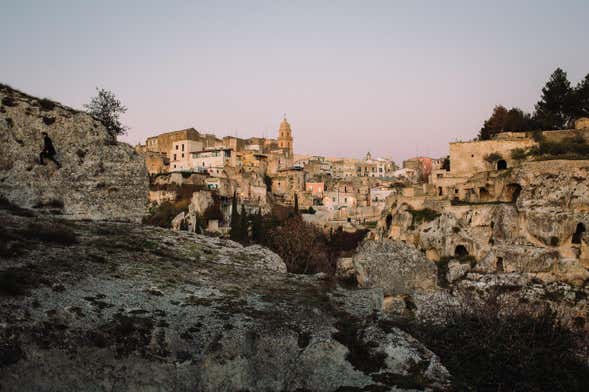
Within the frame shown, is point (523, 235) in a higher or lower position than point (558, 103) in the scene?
lower

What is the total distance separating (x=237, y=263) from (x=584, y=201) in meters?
36.4

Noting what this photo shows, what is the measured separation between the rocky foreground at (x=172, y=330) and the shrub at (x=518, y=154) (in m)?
45.7

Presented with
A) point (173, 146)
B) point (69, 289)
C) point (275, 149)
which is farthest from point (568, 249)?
point (275, 149)

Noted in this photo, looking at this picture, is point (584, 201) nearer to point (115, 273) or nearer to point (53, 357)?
point (115, 273)

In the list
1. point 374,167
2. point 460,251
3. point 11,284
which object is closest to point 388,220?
point 460,251

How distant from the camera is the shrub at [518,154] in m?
53.2

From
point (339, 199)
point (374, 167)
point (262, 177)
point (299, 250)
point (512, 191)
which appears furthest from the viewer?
point (374, 167)

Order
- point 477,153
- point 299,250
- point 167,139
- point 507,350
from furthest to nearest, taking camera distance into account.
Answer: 1. point 167,139
2. point 477,153
3. point 299,250
4. point 507,350

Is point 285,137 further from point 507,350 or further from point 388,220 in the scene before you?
point 507,350

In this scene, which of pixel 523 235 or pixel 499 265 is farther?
pixel 523 235

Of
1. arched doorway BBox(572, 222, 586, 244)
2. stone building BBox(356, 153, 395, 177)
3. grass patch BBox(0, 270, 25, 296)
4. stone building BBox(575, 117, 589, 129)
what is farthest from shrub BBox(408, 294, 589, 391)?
stone building BBox(356, 153, 395, 177)

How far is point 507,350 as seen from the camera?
9195 mm

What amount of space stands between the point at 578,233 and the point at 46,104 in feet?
131

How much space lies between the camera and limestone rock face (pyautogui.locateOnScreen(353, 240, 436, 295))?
46.5 ft
